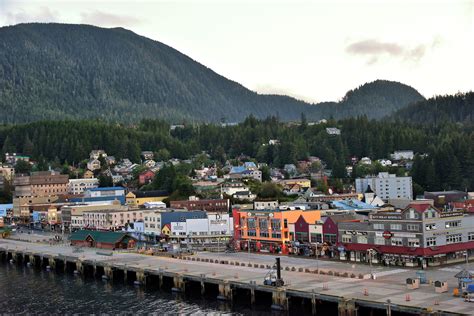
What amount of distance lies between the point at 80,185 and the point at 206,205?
55781 mm

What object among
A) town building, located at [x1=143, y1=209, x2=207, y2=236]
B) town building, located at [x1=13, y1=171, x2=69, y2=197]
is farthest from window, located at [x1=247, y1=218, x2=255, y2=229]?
town building, located at [x1=13, y1=171, x2=69, y2=197]

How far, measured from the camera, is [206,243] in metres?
102

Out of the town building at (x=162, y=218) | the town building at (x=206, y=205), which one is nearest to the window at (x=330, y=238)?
the town building at (x=162, y=218)

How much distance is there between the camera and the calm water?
63.8m

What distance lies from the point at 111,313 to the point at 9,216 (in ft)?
353

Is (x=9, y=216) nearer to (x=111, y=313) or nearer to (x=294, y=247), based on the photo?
(x=294, y=247)

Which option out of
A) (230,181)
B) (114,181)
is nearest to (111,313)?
(230,181)

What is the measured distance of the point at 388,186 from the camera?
516 feet

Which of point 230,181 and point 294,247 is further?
point 230,181

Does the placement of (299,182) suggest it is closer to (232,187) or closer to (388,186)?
(388,186)

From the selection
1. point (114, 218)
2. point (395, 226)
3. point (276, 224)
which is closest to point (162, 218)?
point (114, 218)

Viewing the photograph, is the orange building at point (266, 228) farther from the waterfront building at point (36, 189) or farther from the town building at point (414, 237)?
the waterfront building at point (36, 189)

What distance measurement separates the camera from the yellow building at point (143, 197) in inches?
5832

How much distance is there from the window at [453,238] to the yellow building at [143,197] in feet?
273
